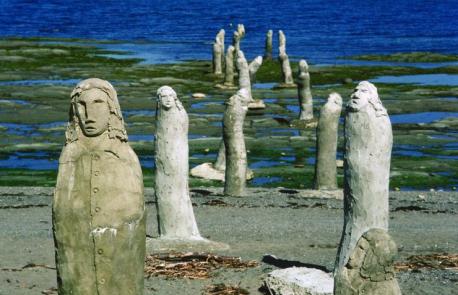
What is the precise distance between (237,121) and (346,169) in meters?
10.2

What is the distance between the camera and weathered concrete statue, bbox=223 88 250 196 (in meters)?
25.0

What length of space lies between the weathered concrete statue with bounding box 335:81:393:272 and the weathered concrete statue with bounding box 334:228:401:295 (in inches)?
153

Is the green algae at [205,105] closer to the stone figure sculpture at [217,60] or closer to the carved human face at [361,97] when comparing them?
the stone figure sculpture at [217,60]

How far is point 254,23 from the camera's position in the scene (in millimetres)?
113188

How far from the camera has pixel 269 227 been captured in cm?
2131

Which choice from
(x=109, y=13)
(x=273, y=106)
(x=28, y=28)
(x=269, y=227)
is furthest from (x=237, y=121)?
(x=109, y=13)

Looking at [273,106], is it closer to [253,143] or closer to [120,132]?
[253,143]

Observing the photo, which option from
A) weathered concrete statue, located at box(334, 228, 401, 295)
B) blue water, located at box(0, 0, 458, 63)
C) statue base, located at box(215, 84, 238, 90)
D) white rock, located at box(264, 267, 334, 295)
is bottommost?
white rock, located at box(264, 267, 334, 295)

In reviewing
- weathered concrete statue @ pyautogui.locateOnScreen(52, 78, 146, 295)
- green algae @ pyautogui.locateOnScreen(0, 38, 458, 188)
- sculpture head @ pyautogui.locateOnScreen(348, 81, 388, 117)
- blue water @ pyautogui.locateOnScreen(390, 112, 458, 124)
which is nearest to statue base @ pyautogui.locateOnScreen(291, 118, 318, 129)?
green algae @ pyautogui.locateOnScreen(0, 38, 458, 188)

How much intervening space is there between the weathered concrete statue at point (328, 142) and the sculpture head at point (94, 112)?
14951mm

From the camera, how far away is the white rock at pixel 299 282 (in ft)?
47.0

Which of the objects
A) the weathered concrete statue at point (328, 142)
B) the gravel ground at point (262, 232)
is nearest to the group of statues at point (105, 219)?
the gravel ground at point (262, 232)

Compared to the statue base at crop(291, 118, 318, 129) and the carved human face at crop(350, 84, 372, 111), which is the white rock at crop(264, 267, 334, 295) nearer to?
the carved human face at crop(350, 84, 372, 111)

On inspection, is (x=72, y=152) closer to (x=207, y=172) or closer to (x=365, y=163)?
(x=365, y=163)
